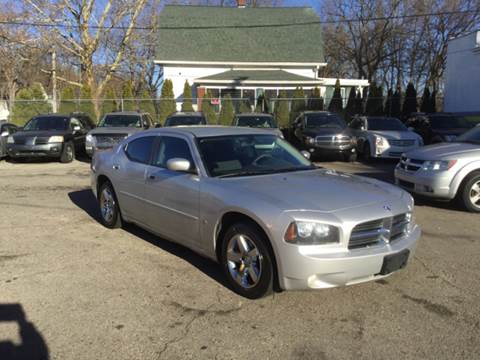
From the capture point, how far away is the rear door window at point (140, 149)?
227 inches

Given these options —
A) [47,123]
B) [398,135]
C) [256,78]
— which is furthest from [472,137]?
[256,78]

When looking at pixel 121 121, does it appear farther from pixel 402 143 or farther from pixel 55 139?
pixel 402 143

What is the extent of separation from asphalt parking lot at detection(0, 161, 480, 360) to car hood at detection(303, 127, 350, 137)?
8644 millimetres

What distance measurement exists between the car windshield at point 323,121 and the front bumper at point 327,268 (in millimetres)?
12265

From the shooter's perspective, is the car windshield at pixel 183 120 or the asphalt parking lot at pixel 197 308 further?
the car windshield at pixel 183 120

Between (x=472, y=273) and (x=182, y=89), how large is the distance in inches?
975

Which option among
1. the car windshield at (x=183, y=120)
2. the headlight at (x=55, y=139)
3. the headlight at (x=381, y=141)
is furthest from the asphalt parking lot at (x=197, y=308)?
the car windshield at (x=183, y=120)

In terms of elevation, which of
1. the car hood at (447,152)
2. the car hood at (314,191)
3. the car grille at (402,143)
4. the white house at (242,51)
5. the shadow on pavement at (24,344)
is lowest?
the shadow on pavement at (24,344)

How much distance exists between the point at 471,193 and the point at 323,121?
8757 millimetres

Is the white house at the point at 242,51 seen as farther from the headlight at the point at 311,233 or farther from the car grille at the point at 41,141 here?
the headlight at the point at 311,233

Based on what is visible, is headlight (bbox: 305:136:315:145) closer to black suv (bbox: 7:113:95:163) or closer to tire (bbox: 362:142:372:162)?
tire (bbox: 362:142:372:162)

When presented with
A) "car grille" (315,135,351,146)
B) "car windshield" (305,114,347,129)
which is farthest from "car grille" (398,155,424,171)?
"car windshield" (305,114,347,129)

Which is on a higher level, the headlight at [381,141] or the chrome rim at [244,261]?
the headlight at [381,141]

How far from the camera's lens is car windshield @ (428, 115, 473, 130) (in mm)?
16200
